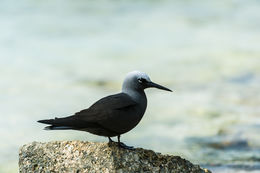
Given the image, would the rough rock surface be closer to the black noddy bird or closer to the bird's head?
the black noddy bird

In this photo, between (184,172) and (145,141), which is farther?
(145,141)

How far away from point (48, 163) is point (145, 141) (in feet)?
26.6

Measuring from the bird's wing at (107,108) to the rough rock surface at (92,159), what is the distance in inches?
17.9

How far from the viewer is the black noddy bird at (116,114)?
6.93m

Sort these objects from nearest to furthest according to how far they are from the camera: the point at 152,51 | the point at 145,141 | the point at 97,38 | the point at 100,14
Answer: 1. the point at 145,141
2. the point at 152,51
3. the point at 97,38
4. the point at 100,14

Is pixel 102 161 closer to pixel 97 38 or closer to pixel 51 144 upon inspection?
pixel 51 144

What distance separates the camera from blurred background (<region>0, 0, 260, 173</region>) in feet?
50.0

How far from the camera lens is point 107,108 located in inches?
276

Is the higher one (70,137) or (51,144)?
(70,137)

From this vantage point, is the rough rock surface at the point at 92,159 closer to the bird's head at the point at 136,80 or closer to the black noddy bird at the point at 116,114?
the black noddy bird at the point at 116,114

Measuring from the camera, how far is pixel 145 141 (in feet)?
49.8

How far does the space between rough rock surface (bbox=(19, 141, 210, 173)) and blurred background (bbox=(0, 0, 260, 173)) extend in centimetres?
558

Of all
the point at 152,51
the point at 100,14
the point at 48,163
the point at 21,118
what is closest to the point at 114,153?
the point at 48,163

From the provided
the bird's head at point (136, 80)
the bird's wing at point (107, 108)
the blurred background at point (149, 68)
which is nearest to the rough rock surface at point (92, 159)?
the bird's wing at point (107, 108)
